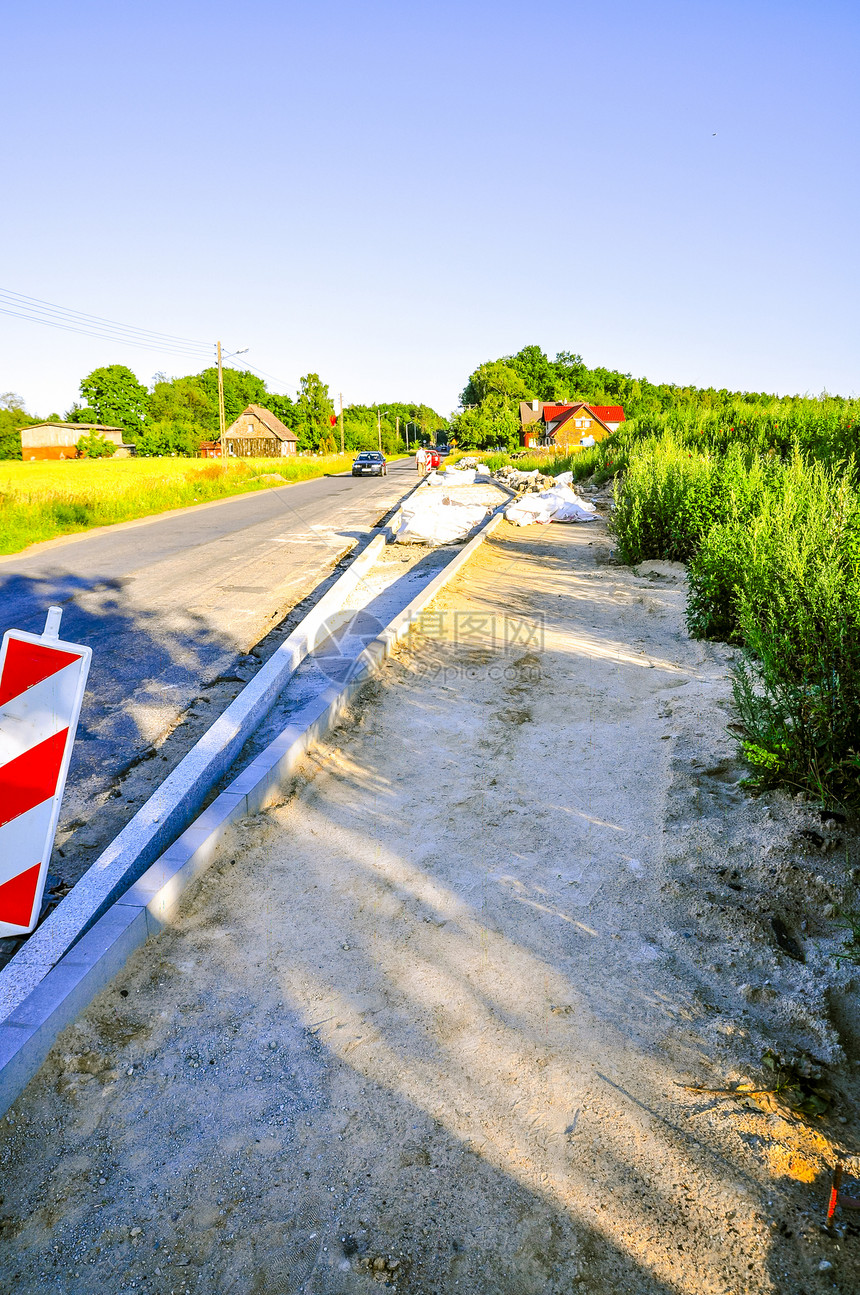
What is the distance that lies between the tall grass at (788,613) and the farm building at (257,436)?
98.3m

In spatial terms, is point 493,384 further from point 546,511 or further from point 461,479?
point 546,511

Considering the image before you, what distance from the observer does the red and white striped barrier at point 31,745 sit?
3213 mm

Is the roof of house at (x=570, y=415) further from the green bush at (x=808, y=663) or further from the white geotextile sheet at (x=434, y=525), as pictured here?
the green bush at (x=808, y=663)

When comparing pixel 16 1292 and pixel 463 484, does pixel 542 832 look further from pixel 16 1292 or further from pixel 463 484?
pixel 463 484

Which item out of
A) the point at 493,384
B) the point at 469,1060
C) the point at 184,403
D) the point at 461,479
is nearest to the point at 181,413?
the point at 184,403

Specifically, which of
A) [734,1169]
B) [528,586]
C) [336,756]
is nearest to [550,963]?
[734,1169]

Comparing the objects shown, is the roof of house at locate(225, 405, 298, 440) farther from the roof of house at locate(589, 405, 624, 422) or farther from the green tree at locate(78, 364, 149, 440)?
the roof of house at locate(589, 405, 624, 422)

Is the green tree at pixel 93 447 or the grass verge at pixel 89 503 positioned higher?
the green tree at pixel 93 447

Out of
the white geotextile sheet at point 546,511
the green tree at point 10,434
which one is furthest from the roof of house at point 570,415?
the white geotextile sheet at point 546,511

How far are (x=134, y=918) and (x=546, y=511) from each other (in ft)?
49.2

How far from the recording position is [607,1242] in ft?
6.54

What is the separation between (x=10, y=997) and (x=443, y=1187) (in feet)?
5.47

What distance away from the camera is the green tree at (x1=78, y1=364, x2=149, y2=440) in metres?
113

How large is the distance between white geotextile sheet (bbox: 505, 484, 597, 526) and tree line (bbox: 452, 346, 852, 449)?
5.34 meters
